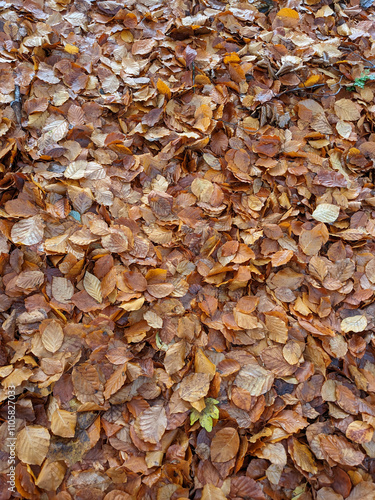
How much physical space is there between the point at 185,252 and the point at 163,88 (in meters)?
0.91

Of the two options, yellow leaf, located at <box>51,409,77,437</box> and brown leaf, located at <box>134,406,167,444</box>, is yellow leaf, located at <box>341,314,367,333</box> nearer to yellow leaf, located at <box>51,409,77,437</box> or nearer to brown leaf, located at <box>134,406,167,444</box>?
brown leaf, located at <box>134,406,167,444</box>

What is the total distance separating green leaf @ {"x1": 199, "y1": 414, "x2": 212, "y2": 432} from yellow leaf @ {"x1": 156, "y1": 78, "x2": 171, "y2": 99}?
60.6 inches

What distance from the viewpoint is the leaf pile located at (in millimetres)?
1285

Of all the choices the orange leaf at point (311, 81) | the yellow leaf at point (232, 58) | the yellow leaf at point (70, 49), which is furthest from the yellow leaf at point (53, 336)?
the orange leaf at point (311, 81)

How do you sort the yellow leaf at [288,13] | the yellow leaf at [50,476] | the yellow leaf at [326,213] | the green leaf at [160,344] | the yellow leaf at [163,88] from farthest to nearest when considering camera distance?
the yellow leaf at [288,13], the yellow leaf at [163,88], the yellow leaf at [326,213], the green leaf at [160,344], the yellow leaf at [50,476]

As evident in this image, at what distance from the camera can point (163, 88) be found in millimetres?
1877

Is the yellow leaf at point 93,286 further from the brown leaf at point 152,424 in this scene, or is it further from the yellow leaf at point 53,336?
the brown leaf at point 152,424

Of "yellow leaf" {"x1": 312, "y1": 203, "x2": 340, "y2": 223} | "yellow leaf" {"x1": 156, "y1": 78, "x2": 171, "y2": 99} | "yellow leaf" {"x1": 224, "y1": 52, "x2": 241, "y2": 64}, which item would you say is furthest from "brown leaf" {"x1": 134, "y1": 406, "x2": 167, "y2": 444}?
"yellow leaf" {"x1": 224, "y1": 52, "x2": 241, "y2": 64}

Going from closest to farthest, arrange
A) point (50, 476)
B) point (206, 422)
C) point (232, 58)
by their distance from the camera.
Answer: point (50, 476)
point (206, 422)
point (232, 58)

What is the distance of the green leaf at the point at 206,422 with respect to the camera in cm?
128

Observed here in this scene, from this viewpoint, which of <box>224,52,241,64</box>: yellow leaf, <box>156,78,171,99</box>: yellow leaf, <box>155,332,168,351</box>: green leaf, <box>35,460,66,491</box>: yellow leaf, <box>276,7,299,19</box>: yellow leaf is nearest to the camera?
<box>35,460,66,491</box>: yellow leaf

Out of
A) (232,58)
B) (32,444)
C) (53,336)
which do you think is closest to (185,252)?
(53,336)

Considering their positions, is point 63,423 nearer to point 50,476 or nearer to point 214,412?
point 50,476

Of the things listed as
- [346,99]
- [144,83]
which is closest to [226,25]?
[144,83]
